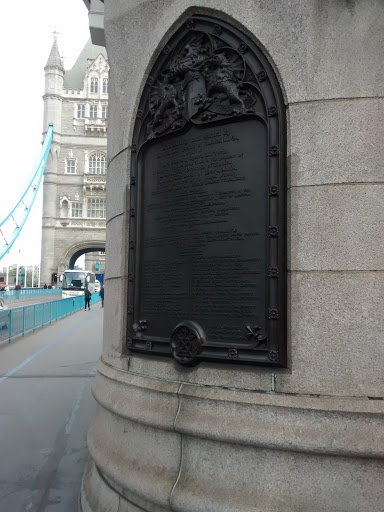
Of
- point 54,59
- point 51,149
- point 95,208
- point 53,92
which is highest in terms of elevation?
point 54,59

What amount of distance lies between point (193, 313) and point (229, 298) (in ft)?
1.06

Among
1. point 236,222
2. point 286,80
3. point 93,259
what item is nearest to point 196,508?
point 236,222

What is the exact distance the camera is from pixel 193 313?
3578 mm

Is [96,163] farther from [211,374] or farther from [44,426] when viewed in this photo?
[211,374]

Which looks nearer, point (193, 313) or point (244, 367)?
point (244, 367)

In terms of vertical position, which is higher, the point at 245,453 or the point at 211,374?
the point at 211,374

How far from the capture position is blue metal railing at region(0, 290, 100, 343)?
13925 millimetres

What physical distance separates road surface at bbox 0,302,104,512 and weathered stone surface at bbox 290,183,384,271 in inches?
114

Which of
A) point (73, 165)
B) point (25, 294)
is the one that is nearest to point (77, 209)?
point (73, 165)

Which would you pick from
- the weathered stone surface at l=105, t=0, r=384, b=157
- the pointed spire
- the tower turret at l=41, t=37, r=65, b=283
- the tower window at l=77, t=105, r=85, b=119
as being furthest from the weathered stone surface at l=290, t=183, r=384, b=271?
the pointed spire

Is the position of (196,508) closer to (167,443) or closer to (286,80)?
(167,443)

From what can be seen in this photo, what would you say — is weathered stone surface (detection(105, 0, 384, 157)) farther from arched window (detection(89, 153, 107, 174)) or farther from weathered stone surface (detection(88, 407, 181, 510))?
arched window (detection(89, 153, 107, 174))

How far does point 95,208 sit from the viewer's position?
3091 inches

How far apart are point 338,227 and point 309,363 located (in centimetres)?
90
